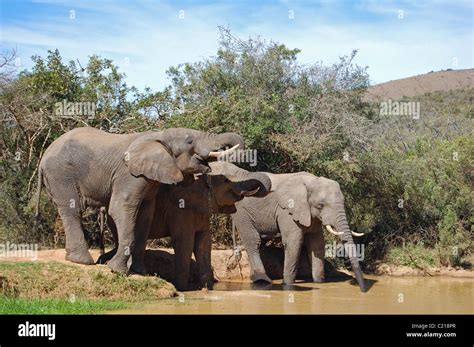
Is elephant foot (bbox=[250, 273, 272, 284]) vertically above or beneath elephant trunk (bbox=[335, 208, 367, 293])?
beneath

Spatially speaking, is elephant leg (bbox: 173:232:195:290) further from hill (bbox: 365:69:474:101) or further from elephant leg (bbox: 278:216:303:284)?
hill (bbox: 365:69:474:101)

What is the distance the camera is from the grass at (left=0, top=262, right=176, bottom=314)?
11.9m

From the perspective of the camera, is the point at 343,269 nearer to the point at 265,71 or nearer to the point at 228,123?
the point at 228,123

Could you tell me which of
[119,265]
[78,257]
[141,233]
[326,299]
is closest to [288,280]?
[326,299]

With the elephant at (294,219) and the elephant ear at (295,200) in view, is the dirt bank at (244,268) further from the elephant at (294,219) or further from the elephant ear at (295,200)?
the elephant ear at (295,200)

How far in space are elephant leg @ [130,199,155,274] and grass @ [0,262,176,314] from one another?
630 millimetres

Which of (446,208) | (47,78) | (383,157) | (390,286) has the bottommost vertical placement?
(390,286)

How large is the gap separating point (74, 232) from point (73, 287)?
168cm

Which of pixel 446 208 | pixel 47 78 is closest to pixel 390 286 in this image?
pixel 446 208

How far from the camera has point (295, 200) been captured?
17.2 meters

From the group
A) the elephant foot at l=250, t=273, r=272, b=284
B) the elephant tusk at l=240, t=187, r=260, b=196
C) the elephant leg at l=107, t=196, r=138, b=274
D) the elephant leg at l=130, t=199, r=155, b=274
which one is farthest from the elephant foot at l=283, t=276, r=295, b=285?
the elephant leg at l=107, t=196, r=138, b=274

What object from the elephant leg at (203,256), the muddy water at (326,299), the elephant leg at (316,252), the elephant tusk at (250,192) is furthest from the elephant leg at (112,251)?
the elephant leg at (316,252)

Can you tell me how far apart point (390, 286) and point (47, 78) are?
9120 millimetres
